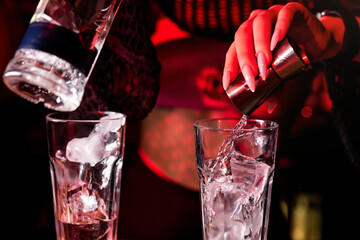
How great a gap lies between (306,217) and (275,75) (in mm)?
519

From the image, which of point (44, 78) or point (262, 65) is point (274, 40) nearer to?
point (262, 65)

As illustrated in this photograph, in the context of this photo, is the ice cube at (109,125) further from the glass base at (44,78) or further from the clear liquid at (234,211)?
the clear liquid at (234,211)

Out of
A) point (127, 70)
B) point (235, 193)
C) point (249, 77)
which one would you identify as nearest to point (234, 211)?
point (235, 193)

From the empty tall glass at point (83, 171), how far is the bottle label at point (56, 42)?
0.53 feet

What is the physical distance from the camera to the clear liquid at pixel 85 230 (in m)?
0.78

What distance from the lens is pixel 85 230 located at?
0.78 meters

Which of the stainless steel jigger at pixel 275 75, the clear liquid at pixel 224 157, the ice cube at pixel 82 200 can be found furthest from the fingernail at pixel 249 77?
the ice cube at pixel 82 200

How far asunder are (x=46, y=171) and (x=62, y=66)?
0.87m

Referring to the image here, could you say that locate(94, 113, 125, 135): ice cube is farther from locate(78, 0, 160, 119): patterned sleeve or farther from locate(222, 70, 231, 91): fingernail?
locate(78, 0, 160, 119): patterned sleeve

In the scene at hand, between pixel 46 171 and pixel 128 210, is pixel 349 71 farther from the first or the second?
pixel 46 171

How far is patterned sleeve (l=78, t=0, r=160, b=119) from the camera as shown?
1181 mm

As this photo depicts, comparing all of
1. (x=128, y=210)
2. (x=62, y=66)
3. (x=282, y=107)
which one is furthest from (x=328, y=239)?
(x=62, y=66)

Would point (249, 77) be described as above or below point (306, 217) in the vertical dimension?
above

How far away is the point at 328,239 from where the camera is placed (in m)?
1.05
